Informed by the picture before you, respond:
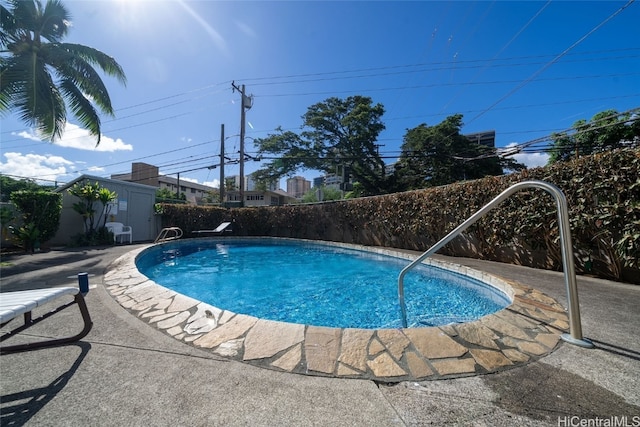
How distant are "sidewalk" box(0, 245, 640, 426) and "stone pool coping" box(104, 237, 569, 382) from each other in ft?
0.33

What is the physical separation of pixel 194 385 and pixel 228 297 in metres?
3.89

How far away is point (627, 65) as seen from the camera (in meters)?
12.0

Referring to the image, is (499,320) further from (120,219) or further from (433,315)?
(120,219)

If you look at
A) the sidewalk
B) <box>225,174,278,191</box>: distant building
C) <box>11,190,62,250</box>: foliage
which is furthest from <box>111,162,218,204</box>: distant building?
the sidewalk

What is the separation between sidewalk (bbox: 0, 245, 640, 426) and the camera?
1.45 meters

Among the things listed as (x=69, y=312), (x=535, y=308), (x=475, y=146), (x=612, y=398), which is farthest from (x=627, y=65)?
(x=69, y=312)

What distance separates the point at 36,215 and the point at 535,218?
1440 centimetres

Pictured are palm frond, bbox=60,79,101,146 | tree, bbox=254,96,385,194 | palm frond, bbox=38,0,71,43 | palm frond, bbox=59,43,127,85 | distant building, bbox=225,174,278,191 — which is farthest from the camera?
distant building, bbox=225,174,278,191

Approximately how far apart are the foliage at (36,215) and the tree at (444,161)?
74.4 ft

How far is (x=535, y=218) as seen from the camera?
5.32 metres

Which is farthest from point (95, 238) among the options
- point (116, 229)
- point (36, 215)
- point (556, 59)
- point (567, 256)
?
point (556, 59)

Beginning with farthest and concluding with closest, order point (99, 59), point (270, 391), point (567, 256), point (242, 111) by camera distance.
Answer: point (242, 111) < point (99, 59) < point (567, 256) < point (270, 391)

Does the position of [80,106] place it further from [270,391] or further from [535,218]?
[535,218]

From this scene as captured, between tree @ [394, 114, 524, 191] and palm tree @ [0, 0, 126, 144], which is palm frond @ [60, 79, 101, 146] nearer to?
palm tree @ [0, 0, 126, 144]
